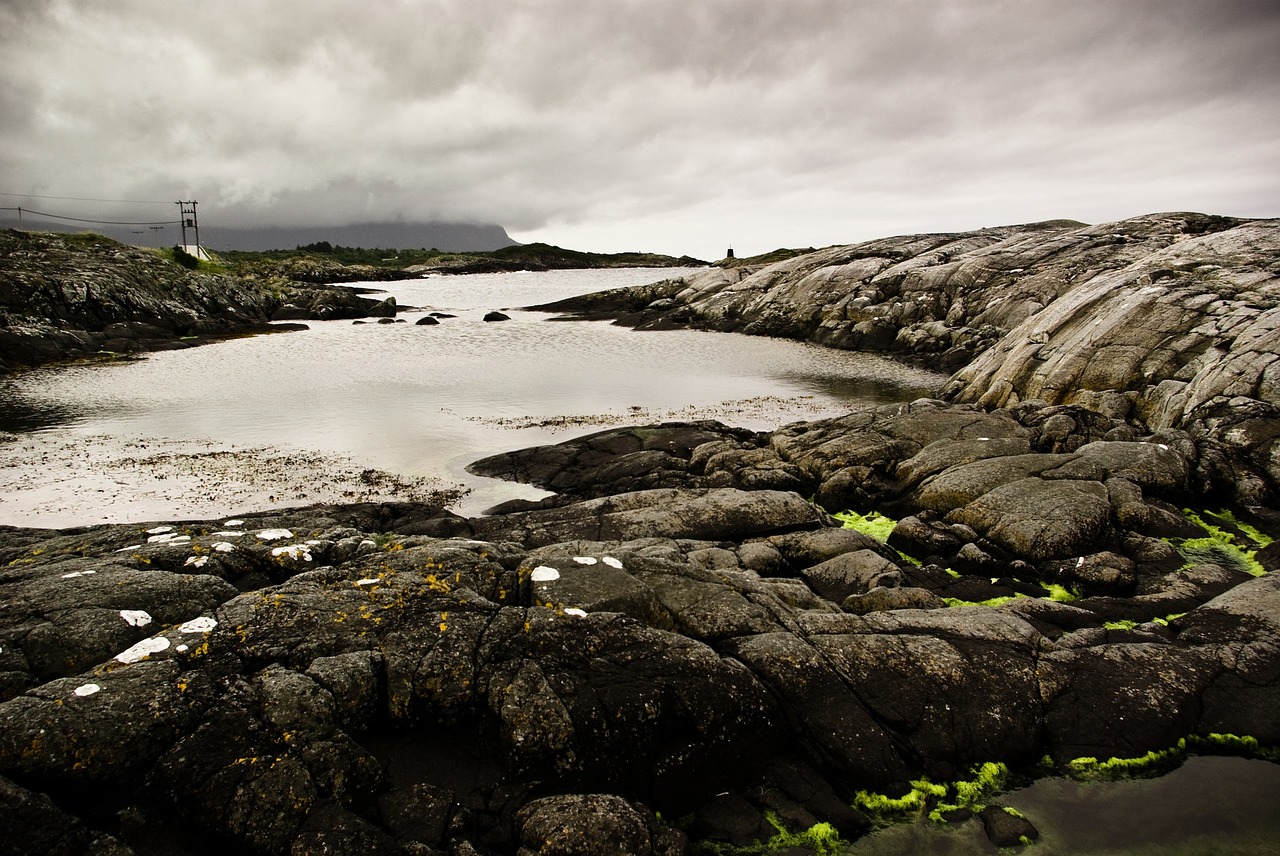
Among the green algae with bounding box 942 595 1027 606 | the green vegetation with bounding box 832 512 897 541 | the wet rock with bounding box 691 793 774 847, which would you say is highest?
the green algae with bounding box 942 595 1027 606

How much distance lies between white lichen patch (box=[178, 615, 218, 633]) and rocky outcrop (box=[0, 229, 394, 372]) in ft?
174

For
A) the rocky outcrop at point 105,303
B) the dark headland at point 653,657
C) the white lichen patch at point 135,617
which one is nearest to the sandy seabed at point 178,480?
the dark headland at point 653,657

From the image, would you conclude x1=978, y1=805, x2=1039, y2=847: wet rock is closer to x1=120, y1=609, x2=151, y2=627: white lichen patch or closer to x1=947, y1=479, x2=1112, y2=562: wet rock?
x1=947, y1=479, x2=1112, y2=562: wet rock

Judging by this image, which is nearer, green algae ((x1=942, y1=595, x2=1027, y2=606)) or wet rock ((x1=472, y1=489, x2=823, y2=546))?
green algae ((x1=942, y1=595, x2=1027, y2=606))

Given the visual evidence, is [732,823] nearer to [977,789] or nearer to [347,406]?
[977,789]

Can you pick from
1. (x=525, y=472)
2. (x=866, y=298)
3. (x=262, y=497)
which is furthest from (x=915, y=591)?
(x=866, y=298)

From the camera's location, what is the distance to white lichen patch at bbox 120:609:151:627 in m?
9.93

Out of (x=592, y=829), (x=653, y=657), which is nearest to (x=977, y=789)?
(x=653, y=657)

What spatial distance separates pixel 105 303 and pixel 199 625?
72312 mm

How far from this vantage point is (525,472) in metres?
26.5

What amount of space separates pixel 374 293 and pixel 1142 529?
13515 centimetres

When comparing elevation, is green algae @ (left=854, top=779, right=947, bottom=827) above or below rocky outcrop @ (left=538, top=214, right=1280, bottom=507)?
below

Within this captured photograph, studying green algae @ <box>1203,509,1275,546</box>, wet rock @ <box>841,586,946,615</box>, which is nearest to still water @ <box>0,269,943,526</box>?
wet rock @ <box>841,586,946,615</box>

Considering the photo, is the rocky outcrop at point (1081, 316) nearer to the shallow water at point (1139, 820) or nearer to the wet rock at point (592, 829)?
the shallow water at point (1139, 820)
